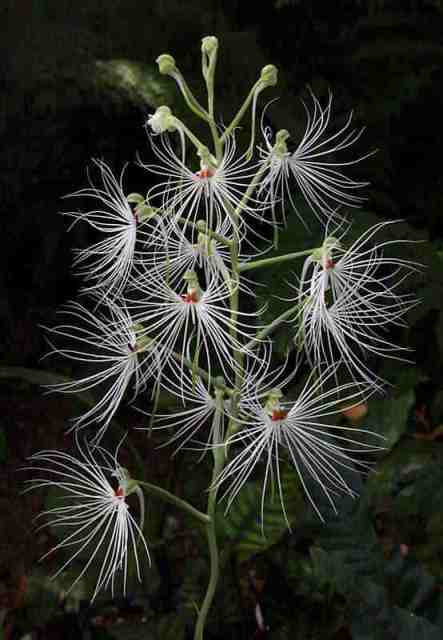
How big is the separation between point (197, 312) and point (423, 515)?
26.5 inches

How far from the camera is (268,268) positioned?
1417mm

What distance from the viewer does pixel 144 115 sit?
6.53 feet

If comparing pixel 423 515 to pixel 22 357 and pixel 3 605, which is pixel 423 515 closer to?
pixel 3 605

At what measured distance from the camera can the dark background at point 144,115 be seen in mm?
1775

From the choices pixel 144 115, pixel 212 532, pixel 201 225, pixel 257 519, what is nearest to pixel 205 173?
pixel 201 225

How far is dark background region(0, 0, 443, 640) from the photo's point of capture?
69.9 inches

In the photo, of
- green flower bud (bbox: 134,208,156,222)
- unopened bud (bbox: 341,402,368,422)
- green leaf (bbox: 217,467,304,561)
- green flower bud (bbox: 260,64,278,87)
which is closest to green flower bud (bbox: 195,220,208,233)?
green flower bud (bbox: 134,208,156,222)

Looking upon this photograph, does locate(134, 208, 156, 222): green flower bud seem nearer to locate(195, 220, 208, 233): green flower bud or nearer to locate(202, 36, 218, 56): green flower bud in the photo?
locate(195, 220, 208, 233): green flower bud

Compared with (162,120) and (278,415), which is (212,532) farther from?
(162,120)

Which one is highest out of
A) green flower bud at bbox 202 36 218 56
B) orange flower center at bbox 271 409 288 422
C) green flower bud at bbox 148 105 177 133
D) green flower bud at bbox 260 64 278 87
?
green flower bud at bbox 202 36 218 56

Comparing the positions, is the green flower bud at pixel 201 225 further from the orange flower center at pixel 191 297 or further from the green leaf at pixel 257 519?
the green leaf at pixel 257 519

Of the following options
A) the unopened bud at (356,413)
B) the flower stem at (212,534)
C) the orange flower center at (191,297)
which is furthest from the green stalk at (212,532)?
the unopened bud at (356,413)

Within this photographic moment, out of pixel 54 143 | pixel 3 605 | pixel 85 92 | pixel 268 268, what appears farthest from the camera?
pixel 54 143

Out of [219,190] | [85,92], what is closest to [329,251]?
[219,190]
